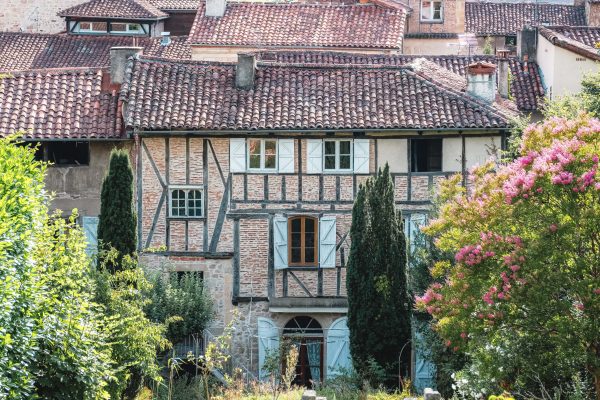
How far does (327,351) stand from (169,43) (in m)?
24.0

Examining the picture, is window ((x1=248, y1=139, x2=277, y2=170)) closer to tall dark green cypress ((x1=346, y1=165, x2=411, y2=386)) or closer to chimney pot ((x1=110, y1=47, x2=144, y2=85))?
tall dark green cypress ((x1=346, y1=165, x2=411, y2=386))

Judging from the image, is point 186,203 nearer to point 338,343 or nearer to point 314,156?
point 314,156

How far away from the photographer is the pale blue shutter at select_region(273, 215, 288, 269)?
35.4 metres

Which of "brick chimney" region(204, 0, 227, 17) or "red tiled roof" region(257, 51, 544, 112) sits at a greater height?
"brick chimney" region(204, 0, 227, 17)

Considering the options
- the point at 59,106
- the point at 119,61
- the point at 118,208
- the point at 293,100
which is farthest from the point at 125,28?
the point at 118,208

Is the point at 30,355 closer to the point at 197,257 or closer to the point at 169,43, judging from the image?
the point at 197,257

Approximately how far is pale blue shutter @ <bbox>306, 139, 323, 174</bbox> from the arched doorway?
11.9 ft

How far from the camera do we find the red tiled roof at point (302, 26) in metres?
50.8

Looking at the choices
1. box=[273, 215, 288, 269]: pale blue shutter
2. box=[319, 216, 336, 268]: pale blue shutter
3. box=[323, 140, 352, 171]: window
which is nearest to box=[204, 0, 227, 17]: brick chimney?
box=[323, 140, 352, 171]: window

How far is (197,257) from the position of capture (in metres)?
35.7

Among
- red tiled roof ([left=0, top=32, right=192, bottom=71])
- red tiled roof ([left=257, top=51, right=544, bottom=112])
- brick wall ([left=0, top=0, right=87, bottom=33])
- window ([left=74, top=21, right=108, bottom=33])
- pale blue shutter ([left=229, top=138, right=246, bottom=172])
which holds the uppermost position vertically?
brick wall ([left=0, top=0, right=87, bottom=33])

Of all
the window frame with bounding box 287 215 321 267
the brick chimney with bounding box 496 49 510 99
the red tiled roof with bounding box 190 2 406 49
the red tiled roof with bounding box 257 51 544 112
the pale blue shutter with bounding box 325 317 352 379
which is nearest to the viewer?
the pale blue shutter with bounding box 325 317 352 379

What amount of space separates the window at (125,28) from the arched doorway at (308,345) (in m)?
29.8

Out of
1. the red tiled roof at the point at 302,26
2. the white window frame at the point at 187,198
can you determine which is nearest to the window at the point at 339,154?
the white window frame at the point at 187,198
